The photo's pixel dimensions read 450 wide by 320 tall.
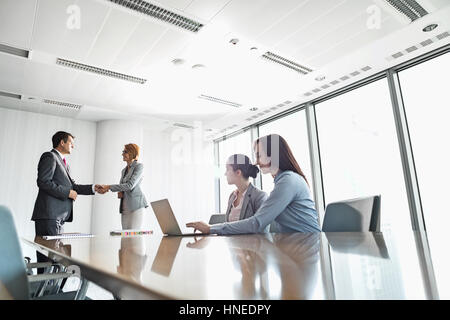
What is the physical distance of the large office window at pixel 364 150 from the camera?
4137 millimetres

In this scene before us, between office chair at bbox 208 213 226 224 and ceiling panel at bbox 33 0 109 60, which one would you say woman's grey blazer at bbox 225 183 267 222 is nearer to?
office chair at bbox 208 213 226 224

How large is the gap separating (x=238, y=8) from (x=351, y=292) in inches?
121

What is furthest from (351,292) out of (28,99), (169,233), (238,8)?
(28,99)

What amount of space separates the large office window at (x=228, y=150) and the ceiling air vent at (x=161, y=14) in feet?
11.9

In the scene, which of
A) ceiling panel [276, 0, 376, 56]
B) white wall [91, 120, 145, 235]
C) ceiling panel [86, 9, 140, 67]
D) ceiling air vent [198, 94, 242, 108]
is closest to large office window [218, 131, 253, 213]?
ceiling air vent [198, 94, 242, 108]

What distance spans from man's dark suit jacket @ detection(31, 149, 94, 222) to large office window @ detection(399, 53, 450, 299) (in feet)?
13.3

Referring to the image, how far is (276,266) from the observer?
494 millimetres

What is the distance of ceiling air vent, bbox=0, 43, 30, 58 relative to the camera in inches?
138

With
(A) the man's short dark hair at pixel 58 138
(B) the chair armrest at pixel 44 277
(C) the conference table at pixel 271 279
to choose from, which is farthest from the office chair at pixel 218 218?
(C) the conference table at pixel 271 279

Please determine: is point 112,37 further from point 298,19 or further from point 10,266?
point 10,266

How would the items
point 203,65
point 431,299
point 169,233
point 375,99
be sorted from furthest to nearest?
point 375,99
point 203,65
point 169,233
point 431,299

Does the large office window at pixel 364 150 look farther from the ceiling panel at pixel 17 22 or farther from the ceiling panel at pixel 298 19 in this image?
the ceiling panel at pixel 17 22

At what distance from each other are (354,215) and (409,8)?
2.51 m
